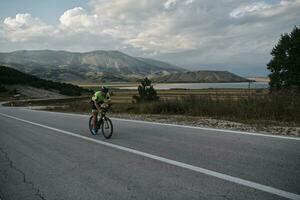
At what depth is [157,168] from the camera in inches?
218

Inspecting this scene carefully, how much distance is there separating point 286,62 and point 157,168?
3504 centimetres

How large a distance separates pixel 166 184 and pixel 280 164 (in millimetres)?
2260

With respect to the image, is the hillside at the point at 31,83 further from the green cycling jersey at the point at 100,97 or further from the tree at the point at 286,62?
the green cycling jersey at the point at 100,97

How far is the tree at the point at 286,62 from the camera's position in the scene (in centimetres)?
3497

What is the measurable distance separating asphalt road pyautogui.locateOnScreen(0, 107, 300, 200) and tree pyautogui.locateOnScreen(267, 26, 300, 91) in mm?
30204

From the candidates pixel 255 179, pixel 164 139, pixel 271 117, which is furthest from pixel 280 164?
pixel 271 117

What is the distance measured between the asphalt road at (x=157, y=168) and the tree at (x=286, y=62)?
30204 millimetres

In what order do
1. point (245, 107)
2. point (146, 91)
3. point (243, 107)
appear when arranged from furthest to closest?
1. point (146, 91)
2. point (243, 107)
3. point (245, 107)

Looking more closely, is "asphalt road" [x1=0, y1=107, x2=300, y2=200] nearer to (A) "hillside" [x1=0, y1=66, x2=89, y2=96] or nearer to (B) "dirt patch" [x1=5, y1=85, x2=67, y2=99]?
(B) "dirt patch" [x1=5, y1=85, x2=67, y2=99]

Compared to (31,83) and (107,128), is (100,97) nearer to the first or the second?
(107,128)

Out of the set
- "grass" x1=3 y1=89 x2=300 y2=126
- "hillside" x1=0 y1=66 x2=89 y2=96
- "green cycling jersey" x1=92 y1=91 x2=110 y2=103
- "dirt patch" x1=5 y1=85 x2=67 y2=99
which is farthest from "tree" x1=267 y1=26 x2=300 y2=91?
"hillside" x1=0 y1=66 x2=89 y2=96

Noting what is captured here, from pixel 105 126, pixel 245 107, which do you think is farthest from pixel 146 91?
pixel 105 126

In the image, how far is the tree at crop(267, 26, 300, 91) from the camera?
35.0 m

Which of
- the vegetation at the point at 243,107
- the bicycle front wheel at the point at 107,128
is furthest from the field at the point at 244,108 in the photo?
the bicycle front wheel at the point at 107,128
